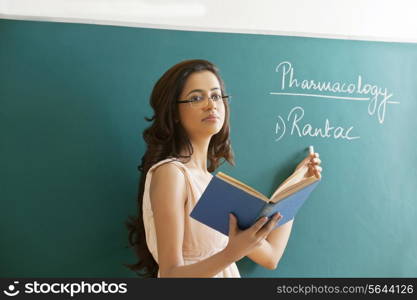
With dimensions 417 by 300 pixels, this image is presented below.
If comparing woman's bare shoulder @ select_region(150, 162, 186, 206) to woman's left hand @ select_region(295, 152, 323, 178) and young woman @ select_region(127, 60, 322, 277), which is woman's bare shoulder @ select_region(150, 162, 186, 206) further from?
woman's left hand @ select_region(295, 152, 323, 178)

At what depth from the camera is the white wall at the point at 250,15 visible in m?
2.07

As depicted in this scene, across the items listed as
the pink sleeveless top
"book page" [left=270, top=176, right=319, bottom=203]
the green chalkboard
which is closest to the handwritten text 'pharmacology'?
the green chalkboard

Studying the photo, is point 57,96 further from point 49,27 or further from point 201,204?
point 201,204

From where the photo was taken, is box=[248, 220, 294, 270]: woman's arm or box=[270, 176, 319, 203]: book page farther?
box=[248, 220, 294, 270]: woman's arm

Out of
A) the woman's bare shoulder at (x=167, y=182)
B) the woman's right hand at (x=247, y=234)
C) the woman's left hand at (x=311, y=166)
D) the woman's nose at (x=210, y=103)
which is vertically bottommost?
the woman's right hand at (x=247, y=234)

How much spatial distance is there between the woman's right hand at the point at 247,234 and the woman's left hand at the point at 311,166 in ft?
1.65

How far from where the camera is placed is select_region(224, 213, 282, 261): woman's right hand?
146 cm

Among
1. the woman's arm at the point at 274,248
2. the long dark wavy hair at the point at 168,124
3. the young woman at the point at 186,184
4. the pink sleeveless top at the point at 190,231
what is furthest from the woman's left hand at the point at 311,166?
the pink sleeveless top at the point at 190,231

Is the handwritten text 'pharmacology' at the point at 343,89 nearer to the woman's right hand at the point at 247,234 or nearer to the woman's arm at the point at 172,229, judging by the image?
the woman's arm at the point at 172,229

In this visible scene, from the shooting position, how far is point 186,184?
169 centimetres

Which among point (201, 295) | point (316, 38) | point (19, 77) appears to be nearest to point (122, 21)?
point (19, 77)

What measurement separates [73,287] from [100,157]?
1.61 ft

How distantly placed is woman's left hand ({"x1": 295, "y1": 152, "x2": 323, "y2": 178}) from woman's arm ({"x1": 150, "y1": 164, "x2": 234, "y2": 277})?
1.69 ft

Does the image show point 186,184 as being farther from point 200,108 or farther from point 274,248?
point 274,248
